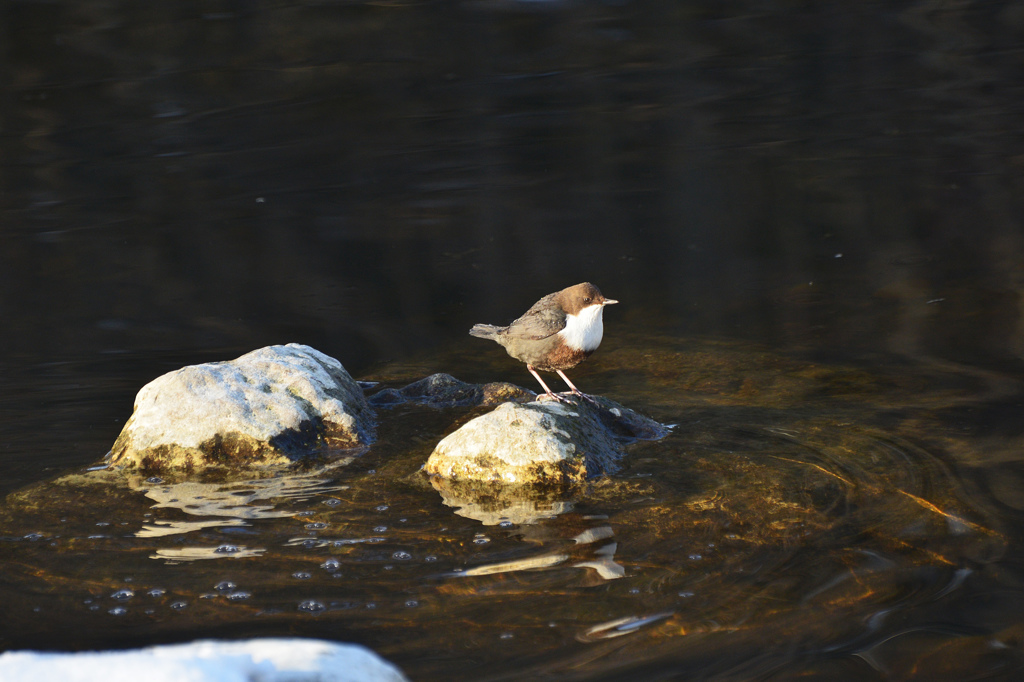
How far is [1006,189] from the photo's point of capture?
9492mm

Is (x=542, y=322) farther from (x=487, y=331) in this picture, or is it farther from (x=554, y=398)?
(x=487, y=331)

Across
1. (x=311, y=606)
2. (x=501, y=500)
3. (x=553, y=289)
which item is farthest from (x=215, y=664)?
(x=553, y=289)

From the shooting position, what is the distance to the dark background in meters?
7.11

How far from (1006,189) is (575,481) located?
6.92 metres

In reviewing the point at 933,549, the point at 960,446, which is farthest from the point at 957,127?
the point at 933,549

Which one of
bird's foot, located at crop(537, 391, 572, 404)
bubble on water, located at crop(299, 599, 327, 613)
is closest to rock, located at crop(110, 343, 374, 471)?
bird's foot, located at crop(537, 391, 572, 404)

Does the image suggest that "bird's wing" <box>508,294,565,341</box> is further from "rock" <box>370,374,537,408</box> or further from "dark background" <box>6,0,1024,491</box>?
"dark background" <box>6,0,1024,491</box>

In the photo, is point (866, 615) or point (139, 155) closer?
point (866, 615)

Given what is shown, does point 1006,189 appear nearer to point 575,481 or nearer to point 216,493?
point 575,481

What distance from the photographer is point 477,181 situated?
11.1 metres

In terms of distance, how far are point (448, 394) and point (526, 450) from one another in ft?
4.04

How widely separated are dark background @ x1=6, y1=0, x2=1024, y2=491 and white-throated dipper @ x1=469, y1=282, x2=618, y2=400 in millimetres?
1280

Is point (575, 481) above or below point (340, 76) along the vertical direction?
below

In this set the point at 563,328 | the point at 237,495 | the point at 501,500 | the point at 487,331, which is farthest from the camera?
the point at 487,331
